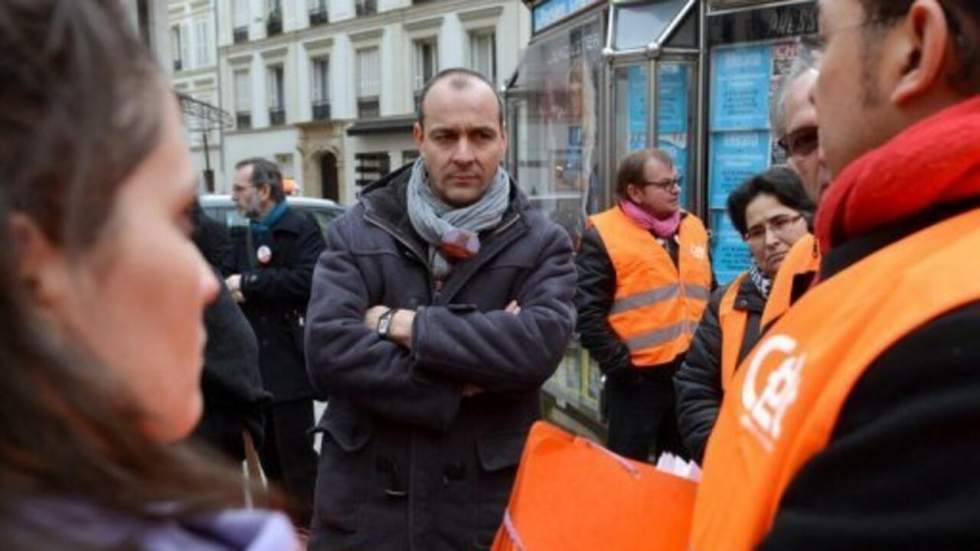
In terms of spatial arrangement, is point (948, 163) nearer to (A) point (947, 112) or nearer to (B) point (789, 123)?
(A) point (947, 112)

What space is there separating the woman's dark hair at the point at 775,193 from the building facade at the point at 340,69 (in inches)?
809

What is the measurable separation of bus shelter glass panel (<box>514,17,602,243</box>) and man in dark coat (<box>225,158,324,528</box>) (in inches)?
81.2

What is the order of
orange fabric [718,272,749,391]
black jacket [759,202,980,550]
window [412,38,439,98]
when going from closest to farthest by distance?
1. black jacket [759,202,980,550]
2. orange fabric [718,272,749,391]
3. window [412,38,439,98]

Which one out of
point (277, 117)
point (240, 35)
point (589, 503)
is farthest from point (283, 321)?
point (240, 35)

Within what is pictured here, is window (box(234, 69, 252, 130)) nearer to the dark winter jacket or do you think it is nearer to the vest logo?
the dark winter jacket

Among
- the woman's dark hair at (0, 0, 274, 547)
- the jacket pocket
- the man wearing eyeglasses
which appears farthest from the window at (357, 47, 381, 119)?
the woman's dark hair at (0, 0, 274, 547)

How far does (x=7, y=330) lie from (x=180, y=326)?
5.8 inches

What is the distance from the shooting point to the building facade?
25027 mm

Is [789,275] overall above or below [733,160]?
below

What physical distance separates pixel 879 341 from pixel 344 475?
169 centimetres

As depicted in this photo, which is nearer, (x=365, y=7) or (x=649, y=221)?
(x=649, y=221)

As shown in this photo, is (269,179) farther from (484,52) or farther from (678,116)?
(484,52)

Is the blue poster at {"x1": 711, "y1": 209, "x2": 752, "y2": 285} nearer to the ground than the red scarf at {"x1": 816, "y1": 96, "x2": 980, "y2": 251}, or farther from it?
nearer to the ground

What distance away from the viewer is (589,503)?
143 cm
